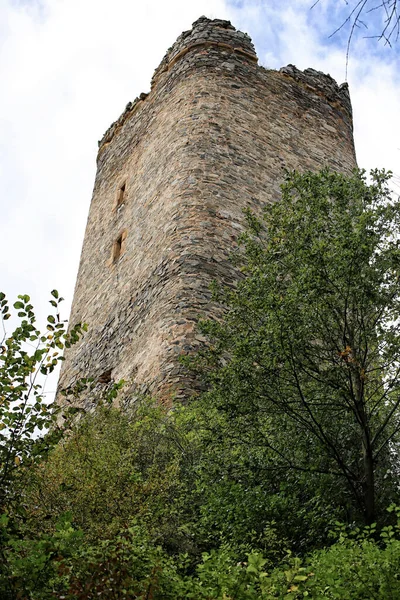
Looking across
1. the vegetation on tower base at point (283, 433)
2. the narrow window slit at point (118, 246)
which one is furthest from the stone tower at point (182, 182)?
the vegetation on tower base at point (283, 433)

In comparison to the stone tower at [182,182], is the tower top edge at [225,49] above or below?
above

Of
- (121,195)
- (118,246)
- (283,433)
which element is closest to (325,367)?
(283,433)

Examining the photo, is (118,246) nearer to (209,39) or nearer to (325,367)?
(209,39)

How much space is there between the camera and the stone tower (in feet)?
29.9

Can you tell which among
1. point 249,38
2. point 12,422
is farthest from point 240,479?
point 249,38

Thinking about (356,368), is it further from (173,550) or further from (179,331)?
(179,331)

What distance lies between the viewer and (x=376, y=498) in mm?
5125

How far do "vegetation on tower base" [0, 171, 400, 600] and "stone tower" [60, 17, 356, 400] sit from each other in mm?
2009

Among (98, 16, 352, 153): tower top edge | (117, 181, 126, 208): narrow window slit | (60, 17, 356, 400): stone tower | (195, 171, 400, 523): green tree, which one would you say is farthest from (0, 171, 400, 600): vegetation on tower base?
(98, 16, 352, 153): tower top edge

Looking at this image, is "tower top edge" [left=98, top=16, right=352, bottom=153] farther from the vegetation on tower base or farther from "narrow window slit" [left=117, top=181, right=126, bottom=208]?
the vegetation on tower base

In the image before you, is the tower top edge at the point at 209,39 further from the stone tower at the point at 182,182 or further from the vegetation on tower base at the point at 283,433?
the vegetation on tower base at the point at 283,433

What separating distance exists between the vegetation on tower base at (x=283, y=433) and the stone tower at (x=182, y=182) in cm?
201

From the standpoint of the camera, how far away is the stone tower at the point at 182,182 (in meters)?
9.11

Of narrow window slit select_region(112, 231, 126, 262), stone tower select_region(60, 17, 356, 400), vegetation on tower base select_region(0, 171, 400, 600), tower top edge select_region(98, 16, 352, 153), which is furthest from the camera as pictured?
tower top edge select_region(98, 16, 352, 153)
